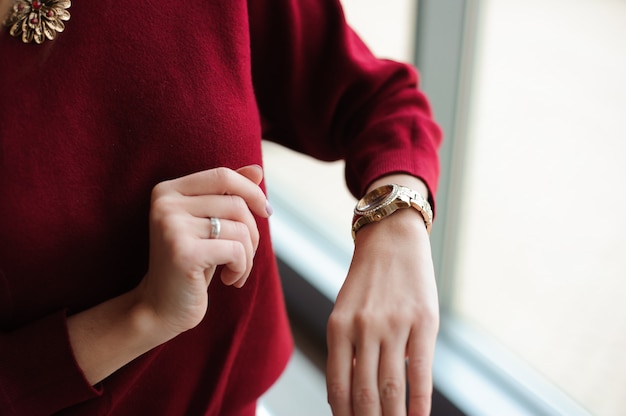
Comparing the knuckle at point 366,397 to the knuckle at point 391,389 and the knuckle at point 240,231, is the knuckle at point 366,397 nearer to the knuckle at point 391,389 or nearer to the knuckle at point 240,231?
the knuckle at point 391,389

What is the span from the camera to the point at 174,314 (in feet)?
1.84

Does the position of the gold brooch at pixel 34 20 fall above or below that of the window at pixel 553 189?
above

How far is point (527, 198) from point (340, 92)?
50 cm

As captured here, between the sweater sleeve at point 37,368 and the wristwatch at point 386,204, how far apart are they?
0.27 meters

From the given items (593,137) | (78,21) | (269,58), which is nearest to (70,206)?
(78,21)

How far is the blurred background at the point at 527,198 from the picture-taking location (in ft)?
3.16

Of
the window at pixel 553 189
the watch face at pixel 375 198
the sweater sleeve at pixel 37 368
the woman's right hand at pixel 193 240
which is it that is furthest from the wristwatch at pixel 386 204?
the window at pixel 553 189

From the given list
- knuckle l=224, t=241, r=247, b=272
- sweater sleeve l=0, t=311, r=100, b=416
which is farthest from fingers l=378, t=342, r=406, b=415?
sweater sleeve l=0, t=311, r=100, b=416

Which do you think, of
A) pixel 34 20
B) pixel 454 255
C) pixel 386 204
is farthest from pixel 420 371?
pixel 454 255

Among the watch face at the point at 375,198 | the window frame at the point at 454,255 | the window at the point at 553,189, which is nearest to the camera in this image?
the watch face at the point at 375,198

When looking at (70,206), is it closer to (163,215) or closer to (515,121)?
(163,215)

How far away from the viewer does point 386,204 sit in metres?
0.62

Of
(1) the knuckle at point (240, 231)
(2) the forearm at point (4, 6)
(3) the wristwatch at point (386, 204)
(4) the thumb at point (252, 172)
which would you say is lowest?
(3) the wristwatch at point (386, 204)

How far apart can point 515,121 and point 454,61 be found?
0.14m
